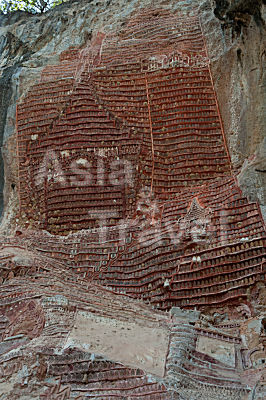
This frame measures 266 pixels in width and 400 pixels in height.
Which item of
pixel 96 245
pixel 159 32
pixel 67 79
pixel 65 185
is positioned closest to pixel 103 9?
pixel 159 32

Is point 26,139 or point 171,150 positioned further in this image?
point 26,139

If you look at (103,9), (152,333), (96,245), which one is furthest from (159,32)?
(152,333)

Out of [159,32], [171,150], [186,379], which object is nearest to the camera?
[186,379]

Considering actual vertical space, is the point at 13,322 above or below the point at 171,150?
below

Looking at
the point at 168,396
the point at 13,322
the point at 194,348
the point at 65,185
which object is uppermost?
the point at 65,185

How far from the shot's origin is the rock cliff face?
433 centimetres

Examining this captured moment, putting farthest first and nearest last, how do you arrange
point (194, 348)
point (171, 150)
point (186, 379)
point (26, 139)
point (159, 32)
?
point (159, 32) < point (26, 139) < point (171, 150) < point (194, 348) < point (186, 379)

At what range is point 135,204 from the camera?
701 centimetres

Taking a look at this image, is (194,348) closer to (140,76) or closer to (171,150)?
(171,150)

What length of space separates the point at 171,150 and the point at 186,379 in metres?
3.96

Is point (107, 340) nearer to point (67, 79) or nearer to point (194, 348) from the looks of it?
point (194, 348)

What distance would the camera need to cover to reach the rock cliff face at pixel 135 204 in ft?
14.2

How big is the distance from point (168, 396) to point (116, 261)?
2.77 metres

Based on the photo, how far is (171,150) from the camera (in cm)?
726
